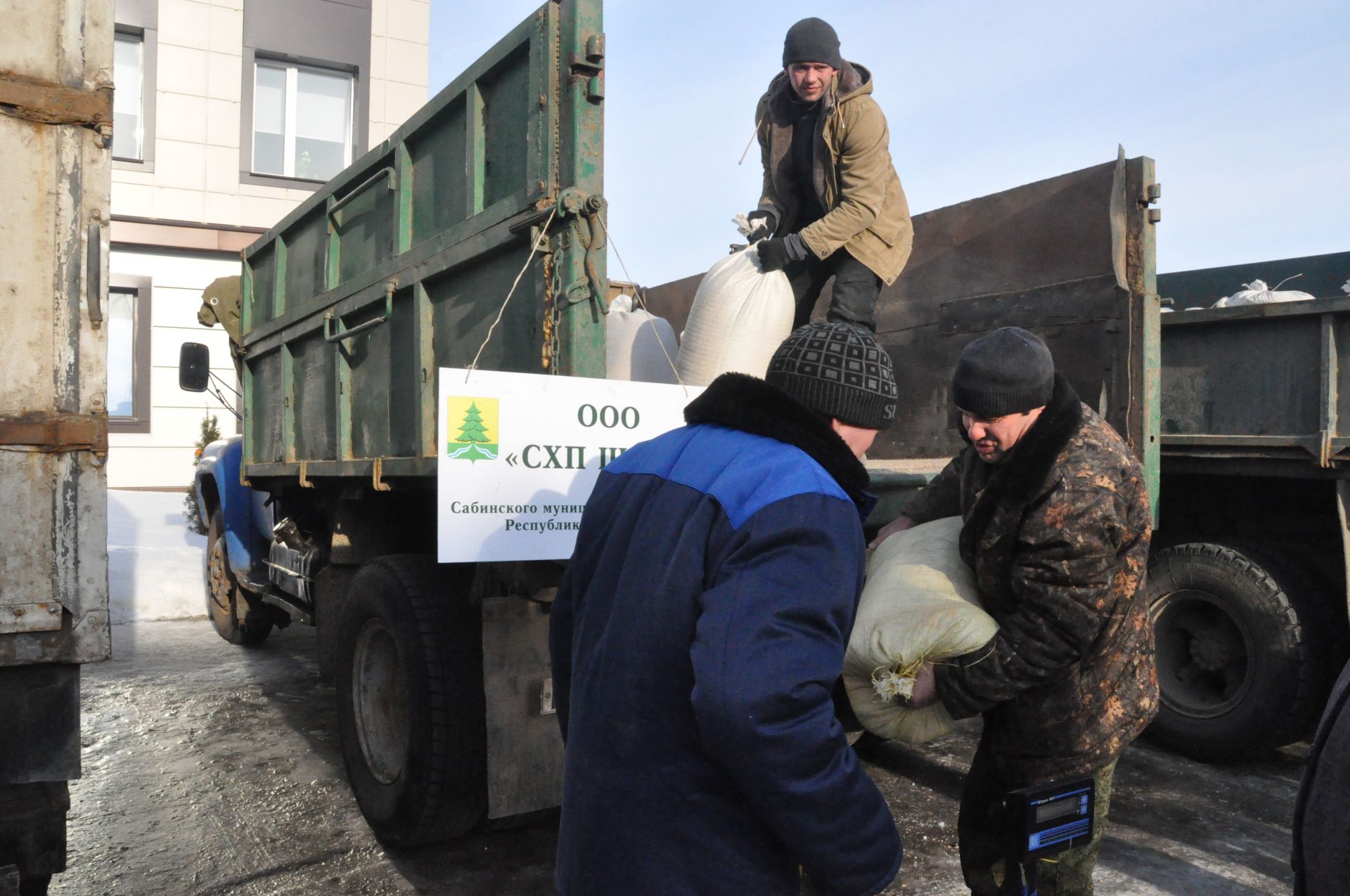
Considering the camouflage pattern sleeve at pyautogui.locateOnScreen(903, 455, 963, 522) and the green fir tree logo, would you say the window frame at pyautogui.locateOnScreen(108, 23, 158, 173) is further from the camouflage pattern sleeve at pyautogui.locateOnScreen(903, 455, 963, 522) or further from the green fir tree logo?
the camouflage pattern sleeve at pyautogui.locateOnScreen(903, 455, 963, 522)

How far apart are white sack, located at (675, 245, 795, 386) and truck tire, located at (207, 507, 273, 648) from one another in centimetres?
441

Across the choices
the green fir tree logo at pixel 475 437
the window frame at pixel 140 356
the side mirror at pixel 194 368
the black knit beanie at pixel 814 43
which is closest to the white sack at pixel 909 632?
the green fir tree logo at pixel 475 437

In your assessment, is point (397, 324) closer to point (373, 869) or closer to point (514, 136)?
point (514, 136)

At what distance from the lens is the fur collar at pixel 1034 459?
2.20 metres

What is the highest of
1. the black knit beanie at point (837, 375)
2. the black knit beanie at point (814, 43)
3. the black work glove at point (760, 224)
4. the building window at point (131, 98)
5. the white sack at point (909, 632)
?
the building window at point (131, 98)

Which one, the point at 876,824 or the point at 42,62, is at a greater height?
the point at 42,62

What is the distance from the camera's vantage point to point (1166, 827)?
147 inches

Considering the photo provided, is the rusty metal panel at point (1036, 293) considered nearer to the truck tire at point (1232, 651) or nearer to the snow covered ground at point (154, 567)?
the truck tire at point (1232, 651)

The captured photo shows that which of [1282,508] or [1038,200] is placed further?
[1282,508]

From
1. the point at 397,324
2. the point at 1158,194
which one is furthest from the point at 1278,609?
the point at 397,324

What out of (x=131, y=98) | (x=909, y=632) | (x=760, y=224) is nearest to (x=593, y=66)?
(x=760, y=224)

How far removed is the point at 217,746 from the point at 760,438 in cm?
411

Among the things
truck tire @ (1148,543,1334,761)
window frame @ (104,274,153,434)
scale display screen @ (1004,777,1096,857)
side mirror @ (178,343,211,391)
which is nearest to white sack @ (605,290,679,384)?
scale display screen @ (1004,777,1096,857)

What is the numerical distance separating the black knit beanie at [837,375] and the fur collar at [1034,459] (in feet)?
1.93
